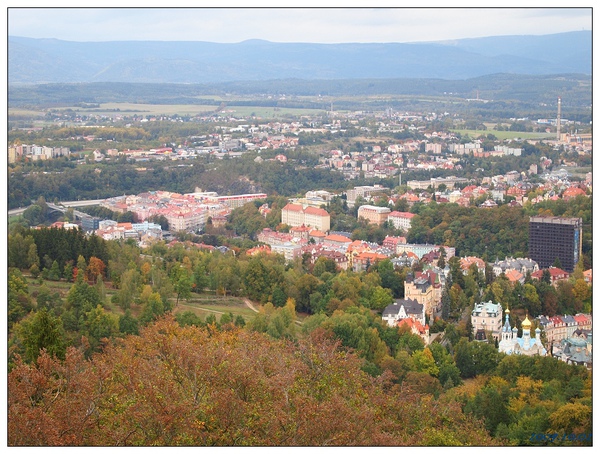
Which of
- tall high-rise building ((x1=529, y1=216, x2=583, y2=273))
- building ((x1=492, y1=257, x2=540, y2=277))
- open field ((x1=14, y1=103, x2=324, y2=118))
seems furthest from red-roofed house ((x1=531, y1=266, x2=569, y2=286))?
open field ((x1=14, y1=103, x2=324, y2=118))

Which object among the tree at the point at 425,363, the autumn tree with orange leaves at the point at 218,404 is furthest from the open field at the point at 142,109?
the autumn tree with orange leaves at the point at 218,404

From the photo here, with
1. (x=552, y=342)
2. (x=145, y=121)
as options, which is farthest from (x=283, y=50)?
(x=552, y=342)

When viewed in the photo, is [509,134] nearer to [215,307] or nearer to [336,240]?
[336,240]

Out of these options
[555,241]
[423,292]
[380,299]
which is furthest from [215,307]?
[555,241]

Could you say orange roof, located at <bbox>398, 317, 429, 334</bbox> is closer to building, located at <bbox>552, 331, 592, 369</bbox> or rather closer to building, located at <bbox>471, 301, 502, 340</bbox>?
building, located at <bbox>471, 301, 502, 340</bbox>

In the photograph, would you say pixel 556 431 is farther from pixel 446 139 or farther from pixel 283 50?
pixel 283 50
